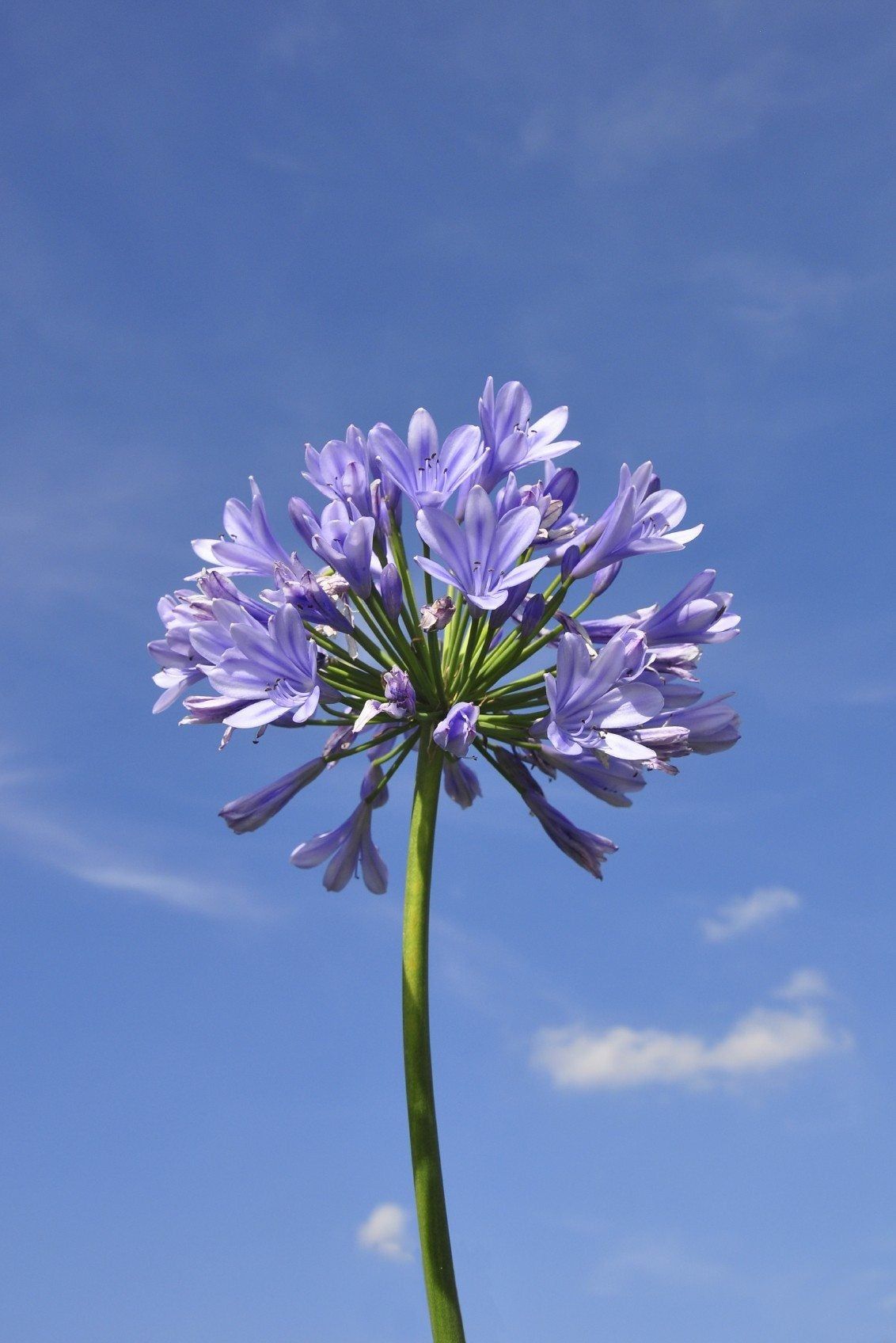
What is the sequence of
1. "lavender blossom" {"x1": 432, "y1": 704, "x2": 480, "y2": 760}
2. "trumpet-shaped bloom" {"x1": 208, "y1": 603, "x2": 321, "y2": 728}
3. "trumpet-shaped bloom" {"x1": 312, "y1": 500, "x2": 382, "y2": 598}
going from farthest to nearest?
"trumpet-shaped bloom" {"x1": 312, "y1": 500, "x2": 382, "y2": 598} → "trumpet-shaped bloom" {"x1": 208, "y1": 603, "x2": 321, "y2": 728} → "lavender blossom" {"x1": 432, "y1": 704, "x2": 480, "y2": 760}

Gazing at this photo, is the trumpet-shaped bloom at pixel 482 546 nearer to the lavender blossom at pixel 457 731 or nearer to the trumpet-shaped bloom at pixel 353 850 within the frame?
the lavender blossom at pixel 457 731

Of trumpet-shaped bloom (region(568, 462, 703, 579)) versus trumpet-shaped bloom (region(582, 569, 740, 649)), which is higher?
trumpet-shaped bloom (region(568, 462, 703, 579))

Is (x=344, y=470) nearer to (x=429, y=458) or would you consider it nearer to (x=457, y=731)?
(x=429, y=458)

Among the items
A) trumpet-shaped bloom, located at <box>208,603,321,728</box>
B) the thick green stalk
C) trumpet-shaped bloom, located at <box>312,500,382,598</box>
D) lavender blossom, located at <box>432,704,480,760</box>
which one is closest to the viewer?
the thick green stalk

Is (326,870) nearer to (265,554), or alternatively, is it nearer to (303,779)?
(303,779)

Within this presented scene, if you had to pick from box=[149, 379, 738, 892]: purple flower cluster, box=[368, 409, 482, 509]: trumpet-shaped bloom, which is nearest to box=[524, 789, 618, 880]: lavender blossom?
box=[149, 379, 738, 892]: purple flower cluster

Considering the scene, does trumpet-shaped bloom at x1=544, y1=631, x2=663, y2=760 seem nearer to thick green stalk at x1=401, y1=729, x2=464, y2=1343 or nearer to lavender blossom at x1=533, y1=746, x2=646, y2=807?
lavender blossom at x1=533, y1=746, x2=646, y2=807

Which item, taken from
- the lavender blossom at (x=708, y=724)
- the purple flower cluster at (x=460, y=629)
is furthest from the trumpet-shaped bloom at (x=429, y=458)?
the lavender blossom at (x=708, y=724)

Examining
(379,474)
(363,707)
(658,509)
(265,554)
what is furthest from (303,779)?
(658,509)
